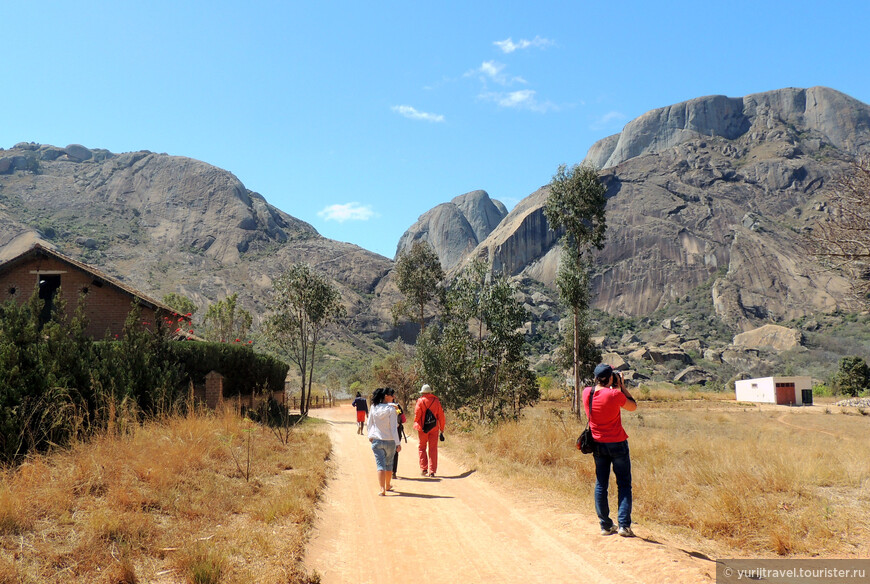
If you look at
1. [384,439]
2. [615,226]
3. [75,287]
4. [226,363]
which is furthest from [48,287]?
[615,226]

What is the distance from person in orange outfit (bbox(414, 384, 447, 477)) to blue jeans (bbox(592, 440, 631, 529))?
5520 millimetres

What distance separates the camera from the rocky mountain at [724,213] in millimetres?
119000

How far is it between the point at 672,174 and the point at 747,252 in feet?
129

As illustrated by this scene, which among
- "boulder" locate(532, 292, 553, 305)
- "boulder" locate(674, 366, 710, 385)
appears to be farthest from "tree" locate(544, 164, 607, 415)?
"boulder" locate(532, 292, 553, 305)

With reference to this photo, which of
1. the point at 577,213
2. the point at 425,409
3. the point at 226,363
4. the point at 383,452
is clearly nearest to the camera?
the point at 383,452

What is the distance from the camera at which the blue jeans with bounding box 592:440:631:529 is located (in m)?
6.51

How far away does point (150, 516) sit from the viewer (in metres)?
6.49

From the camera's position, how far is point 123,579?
5039 mm

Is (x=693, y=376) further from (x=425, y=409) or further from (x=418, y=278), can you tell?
(x=425, y=409)

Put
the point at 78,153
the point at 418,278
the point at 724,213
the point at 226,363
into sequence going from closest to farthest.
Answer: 1. the point at 226,363
2. the point at 418,278
3. the point at 724,213
4. the point at 78,153

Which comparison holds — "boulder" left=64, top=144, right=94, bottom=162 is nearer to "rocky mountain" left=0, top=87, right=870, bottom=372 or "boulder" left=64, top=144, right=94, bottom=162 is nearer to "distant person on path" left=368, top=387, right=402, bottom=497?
"rocky mountain" left=0, top=87, right=870, bottom=372

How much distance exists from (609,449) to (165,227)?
138822 millimetres

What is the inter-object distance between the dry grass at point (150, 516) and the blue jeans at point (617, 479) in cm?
347

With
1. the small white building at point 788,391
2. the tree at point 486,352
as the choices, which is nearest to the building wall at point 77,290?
the tree at point 486,352
